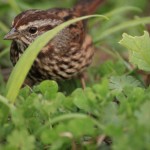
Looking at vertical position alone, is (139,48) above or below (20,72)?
below

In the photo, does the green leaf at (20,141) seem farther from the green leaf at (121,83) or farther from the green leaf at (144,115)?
the green leaf at (121,83)

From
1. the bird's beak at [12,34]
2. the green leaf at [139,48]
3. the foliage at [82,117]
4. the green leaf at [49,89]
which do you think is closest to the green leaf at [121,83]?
the foliage at [82,117]

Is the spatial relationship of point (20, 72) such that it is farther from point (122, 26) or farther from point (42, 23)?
point (122, 26)

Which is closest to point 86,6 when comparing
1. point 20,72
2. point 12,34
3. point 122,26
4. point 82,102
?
point 122,26

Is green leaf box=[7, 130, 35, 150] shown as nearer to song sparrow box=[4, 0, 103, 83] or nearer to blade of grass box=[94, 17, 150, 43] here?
song sparrow box=[4, 0, 103, 83]

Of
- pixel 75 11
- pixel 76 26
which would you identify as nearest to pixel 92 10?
pixel 75 11

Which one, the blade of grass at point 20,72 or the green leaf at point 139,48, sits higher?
the blade of grass at point 20,72

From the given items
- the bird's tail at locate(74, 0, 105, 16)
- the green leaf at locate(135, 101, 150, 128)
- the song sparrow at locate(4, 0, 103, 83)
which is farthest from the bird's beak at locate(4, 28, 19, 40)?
the green leaf at locate(135, 101, 150, 128)
